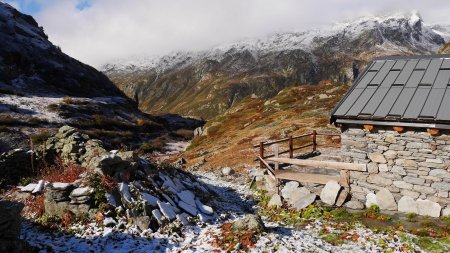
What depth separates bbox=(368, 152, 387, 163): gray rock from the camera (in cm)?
1723

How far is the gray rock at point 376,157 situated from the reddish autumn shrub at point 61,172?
13.2 metres

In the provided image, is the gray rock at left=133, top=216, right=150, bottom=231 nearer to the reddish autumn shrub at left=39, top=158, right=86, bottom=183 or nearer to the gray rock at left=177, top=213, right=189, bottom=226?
the gray rock at left=177, top=213, right=189, bottom=226

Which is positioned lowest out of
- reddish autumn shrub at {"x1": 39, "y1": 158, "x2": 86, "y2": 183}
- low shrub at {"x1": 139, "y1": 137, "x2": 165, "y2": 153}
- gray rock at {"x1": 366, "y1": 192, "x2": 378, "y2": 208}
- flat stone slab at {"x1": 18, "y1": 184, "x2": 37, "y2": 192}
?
low shrub at {"x1": 139, "y1": 137, "x2": 165, "y2": 153}

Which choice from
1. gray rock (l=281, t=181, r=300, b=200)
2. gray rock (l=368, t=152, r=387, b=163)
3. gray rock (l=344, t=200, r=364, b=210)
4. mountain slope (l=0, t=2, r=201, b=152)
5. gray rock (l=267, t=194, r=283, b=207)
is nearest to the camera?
gray rock (l=368, t=152, r=387, b=163)

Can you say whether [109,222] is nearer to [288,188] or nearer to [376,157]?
[288,188]

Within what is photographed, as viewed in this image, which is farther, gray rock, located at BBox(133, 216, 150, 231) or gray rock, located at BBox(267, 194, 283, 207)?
gray rock, located at BBox(267, 194, 283, 207)

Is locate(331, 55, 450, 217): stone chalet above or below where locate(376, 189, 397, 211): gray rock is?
above

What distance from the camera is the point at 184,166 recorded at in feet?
131

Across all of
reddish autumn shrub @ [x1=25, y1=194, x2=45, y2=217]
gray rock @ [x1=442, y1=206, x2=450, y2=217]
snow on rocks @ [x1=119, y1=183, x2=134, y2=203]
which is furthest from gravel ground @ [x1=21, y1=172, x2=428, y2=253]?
gray rock @ [x1=442, y1=206, x2=450, y2=217]

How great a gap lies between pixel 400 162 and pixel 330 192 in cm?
357

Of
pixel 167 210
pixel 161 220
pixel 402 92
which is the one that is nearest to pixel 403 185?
pixel 402 92

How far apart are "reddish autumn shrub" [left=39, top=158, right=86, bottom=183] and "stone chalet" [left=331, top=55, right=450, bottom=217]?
39.9 ft

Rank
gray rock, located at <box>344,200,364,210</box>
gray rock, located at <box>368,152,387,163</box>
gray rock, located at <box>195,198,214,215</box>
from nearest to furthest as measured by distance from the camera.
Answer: gray rock, located at <box>368,152,387,163</box>
gray rock, located at <box>195,198,214,215</box>
gray rock, located at <box>344,200,364,210</box>

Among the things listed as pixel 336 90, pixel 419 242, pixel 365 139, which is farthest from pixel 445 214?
pixel 336 90
